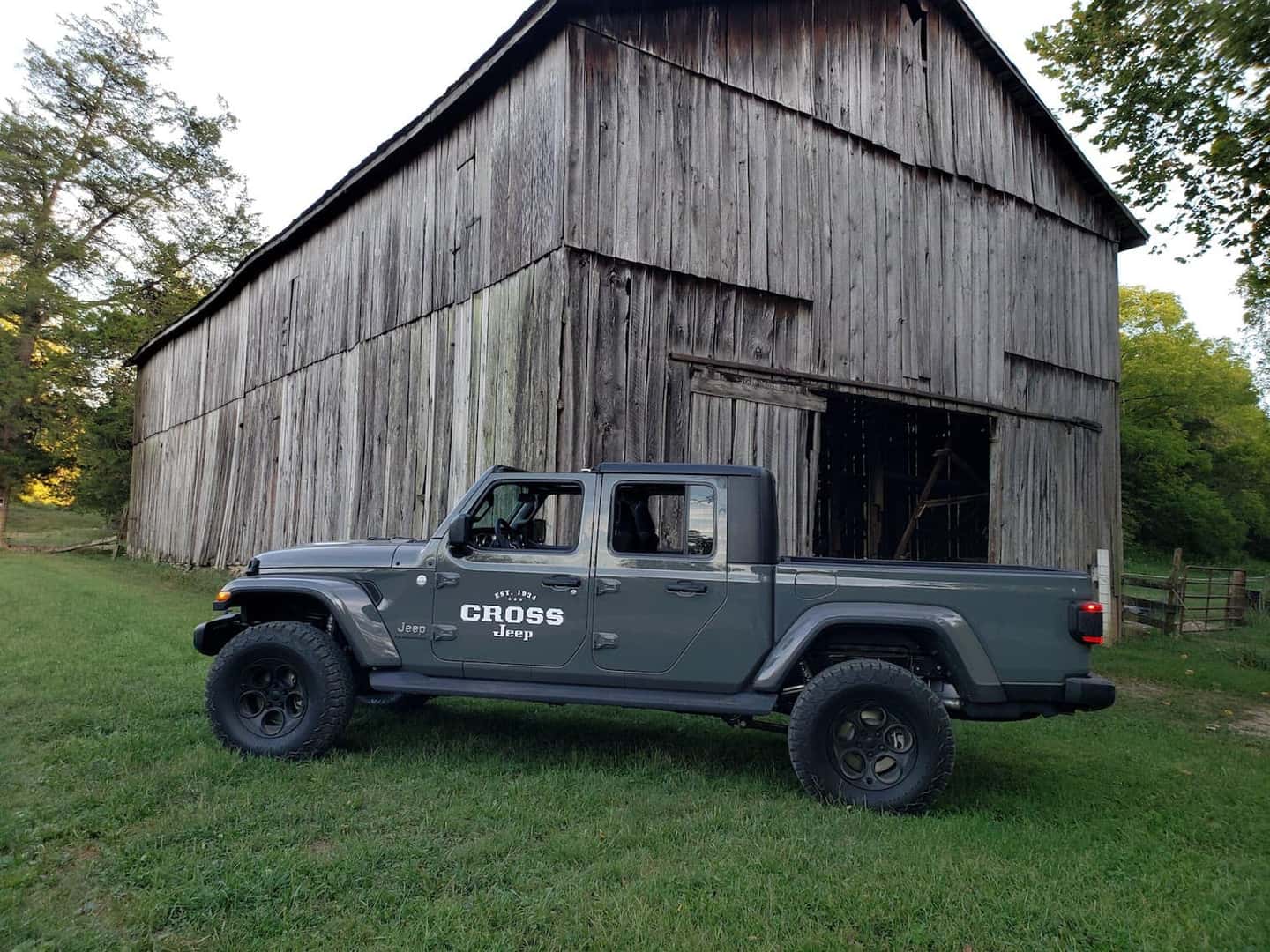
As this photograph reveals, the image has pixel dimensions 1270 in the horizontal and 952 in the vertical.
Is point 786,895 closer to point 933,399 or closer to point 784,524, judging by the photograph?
point 784,524

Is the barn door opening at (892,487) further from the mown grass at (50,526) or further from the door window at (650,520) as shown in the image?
the mown grass at (50,526)

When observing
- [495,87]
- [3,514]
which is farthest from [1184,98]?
[3,514]

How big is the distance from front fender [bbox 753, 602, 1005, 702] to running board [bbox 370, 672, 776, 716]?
0.56 feet

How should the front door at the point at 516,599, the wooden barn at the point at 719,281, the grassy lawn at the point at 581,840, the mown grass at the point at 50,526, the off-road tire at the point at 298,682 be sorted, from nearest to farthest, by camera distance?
the grassy lawn at the point at 581,840, the front door at the point at 516,599, the off-road tire at the point at 298,682, the wooden barn at the point at 719,281, the mown grass at the point at 50,526

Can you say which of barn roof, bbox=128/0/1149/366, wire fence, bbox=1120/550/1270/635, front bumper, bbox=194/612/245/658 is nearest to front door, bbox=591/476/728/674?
front bumper, bbox=194/612/245/658

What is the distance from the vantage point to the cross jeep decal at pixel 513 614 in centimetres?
521

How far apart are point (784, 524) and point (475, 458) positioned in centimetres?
385

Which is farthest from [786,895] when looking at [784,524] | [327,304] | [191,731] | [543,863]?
[327,304]

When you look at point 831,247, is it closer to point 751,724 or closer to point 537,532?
point 537,532

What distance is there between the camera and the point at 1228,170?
418 inches

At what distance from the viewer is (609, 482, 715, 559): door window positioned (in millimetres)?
5230

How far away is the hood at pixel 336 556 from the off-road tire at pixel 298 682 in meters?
0.45

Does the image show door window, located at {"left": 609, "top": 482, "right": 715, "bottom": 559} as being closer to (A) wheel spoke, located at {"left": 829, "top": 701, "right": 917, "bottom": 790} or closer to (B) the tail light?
(A) wheel spoke, located at {"left": 829, "top": 701, "right": 917, "bottom": 790}

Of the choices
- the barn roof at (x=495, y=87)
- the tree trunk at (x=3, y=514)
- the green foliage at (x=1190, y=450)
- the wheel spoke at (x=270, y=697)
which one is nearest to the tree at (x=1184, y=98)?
the barn roof at (x=495, y=87)
